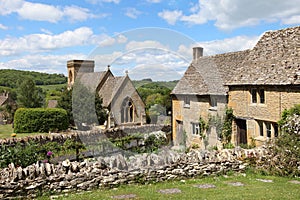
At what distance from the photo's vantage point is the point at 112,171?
10766mm

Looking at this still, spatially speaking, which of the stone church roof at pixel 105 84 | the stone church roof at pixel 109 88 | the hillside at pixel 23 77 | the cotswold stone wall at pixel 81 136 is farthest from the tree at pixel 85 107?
the hillside at pixel 23 77

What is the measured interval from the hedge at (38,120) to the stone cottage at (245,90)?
18707 millimetres

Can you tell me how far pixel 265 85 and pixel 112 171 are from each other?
1256 cm

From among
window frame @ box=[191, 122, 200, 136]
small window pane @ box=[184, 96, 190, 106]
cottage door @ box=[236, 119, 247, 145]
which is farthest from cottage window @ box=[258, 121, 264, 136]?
small window pane @ box=[184, 96, 190, 106]

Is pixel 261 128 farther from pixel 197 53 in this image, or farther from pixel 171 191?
pixel 197 53

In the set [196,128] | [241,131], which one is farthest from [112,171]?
[196,128]

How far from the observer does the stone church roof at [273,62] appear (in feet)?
58.8

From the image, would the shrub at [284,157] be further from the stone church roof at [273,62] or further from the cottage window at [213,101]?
the cottage window at [213,101]

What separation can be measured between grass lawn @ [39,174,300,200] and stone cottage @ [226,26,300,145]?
23.8 feet

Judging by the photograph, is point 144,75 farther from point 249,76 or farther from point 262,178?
point 262,178

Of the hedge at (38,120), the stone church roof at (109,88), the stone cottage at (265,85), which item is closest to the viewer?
the stone cottage at (265,85)

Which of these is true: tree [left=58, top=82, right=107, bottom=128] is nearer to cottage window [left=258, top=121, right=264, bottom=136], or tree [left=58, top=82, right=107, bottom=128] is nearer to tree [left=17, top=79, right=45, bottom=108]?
tree [left=17, top=79, right=45, bottom=108]

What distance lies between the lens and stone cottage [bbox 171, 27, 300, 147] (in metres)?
18.1

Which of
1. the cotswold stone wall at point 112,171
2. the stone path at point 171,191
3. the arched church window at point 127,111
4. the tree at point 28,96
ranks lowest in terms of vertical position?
the stone path at point 171,191
